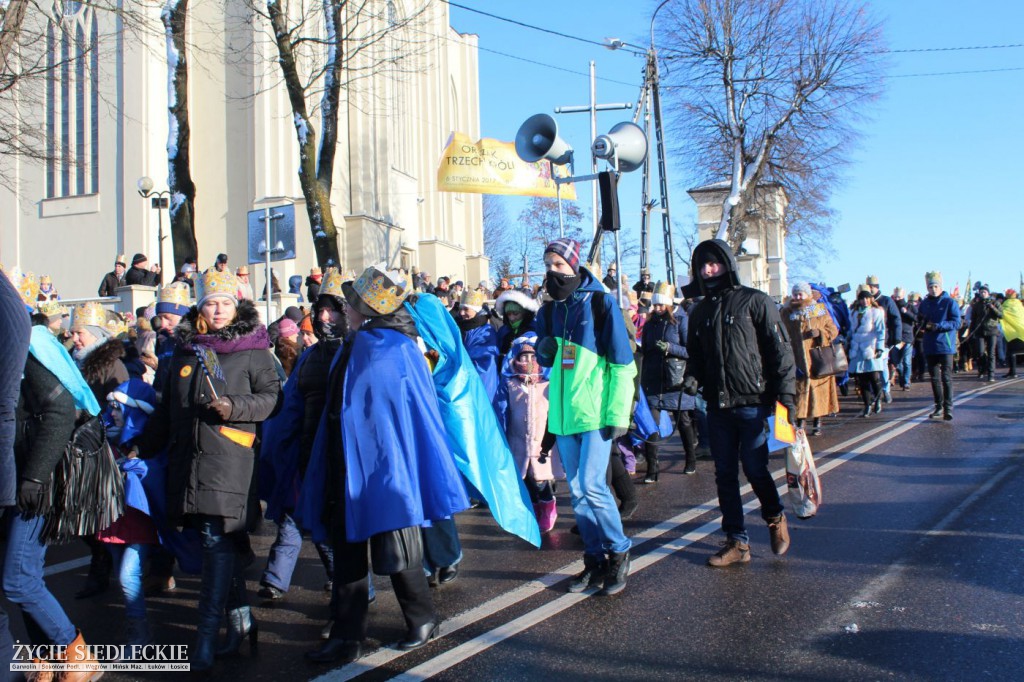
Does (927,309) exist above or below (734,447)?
above

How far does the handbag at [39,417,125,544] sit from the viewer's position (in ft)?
13.9

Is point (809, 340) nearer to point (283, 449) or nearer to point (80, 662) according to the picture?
point (283, 449)

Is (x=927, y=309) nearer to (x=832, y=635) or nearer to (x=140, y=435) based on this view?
(x=832, y=635)

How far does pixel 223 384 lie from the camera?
183 inches

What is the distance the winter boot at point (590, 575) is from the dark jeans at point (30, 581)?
8.87ft

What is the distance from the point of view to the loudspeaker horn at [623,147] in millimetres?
10039

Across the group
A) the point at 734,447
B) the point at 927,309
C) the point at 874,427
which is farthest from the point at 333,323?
the point at 927,309

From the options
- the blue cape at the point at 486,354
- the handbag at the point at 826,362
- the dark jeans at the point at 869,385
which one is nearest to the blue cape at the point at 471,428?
the blue cape at the point at 486,354

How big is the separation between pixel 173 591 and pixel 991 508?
592 cm

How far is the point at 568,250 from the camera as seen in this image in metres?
5.70

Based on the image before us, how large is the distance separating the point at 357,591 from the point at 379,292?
1.47 metres

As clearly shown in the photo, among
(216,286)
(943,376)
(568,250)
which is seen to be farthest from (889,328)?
(216,286)

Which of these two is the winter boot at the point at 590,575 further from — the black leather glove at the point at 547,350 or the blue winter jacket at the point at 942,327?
the blue winter jacket at the point at 942,327

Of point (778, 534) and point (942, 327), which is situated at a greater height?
point (942, 327)
